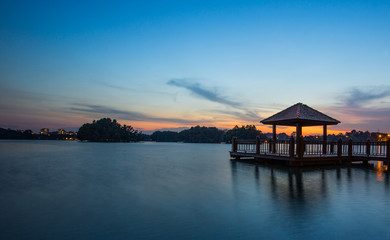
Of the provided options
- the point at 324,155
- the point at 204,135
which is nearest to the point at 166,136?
the point at 204,135

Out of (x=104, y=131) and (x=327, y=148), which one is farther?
(x=104, y=131)

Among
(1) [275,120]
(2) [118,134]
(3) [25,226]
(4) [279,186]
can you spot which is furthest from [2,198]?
(2) [118,134]

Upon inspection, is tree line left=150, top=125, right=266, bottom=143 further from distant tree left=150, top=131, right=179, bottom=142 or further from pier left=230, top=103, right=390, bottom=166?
pier left=230, top=103, right=390, bottom=166

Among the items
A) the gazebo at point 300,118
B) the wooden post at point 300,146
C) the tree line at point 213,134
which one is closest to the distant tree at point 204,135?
the tree line at point 213,134

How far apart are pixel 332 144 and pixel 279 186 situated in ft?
33.5

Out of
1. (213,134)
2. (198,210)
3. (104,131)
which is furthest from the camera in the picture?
(213,134)

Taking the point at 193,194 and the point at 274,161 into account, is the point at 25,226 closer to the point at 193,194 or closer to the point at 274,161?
the point at 193,194

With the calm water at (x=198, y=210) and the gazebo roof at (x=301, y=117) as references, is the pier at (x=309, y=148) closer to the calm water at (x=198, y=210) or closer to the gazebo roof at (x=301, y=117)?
the gazebo roof at (x=301, y=117)

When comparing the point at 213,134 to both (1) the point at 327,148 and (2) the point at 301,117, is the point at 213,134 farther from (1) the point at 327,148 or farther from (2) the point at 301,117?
(2) the point at 301,117

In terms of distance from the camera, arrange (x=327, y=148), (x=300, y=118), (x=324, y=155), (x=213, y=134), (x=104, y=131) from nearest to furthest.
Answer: (x=300, y=118), (x=324, y=155), (x=327, y=148), (x=104, y=131), (x=213, y=134)

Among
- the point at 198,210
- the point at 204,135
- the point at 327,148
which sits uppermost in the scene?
the point at 204,135

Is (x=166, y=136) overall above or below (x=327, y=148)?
below

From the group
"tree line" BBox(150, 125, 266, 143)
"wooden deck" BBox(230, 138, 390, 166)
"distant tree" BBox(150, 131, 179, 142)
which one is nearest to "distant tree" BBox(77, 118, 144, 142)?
"tree line" BBox(150, 125, 266, 143)

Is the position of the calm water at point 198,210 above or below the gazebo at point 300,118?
below
